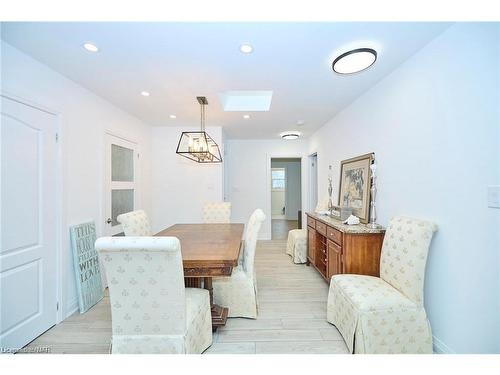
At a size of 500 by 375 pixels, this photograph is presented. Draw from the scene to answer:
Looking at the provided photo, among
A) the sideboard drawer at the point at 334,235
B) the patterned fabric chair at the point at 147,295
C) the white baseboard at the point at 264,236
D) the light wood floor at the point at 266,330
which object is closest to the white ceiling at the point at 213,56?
the patterned fabric chair at the point at 147,295

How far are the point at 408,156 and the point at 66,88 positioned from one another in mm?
3371

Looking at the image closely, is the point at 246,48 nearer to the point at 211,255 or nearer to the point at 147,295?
the point at 211,255

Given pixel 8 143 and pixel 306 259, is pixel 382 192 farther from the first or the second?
pixel 8 143

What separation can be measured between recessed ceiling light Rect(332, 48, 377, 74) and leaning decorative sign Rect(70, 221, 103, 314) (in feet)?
9.91

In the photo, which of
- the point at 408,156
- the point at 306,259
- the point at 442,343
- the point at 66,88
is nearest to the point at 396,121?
the point at 408,156

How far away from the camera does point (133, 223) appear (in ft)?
8.08

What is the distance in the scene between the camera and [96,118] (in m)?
2.79

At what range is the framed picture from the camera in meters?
2.61

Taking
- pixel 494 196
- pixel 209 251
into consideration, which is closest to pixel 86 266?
pixel 209 251

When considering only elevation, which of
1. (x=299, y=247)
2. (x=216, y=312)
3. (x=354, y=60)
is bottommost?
(x=216, y=312)

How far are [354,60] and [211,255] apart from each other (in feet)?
6.42

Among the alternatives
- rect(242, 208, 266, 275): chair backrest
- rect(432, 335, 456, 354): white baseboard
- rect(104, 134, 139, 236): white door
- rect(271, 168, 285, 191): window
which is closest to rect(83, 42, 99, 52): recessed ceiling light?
rect(104, 134, 139, 236): white door

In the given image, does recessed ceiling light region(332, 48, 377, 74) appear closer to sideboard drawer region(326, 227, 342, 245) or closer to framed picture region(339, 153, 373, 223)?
framed picture region(339, 153, 373, 223)

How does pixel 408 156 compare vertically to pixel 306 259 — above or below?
above
